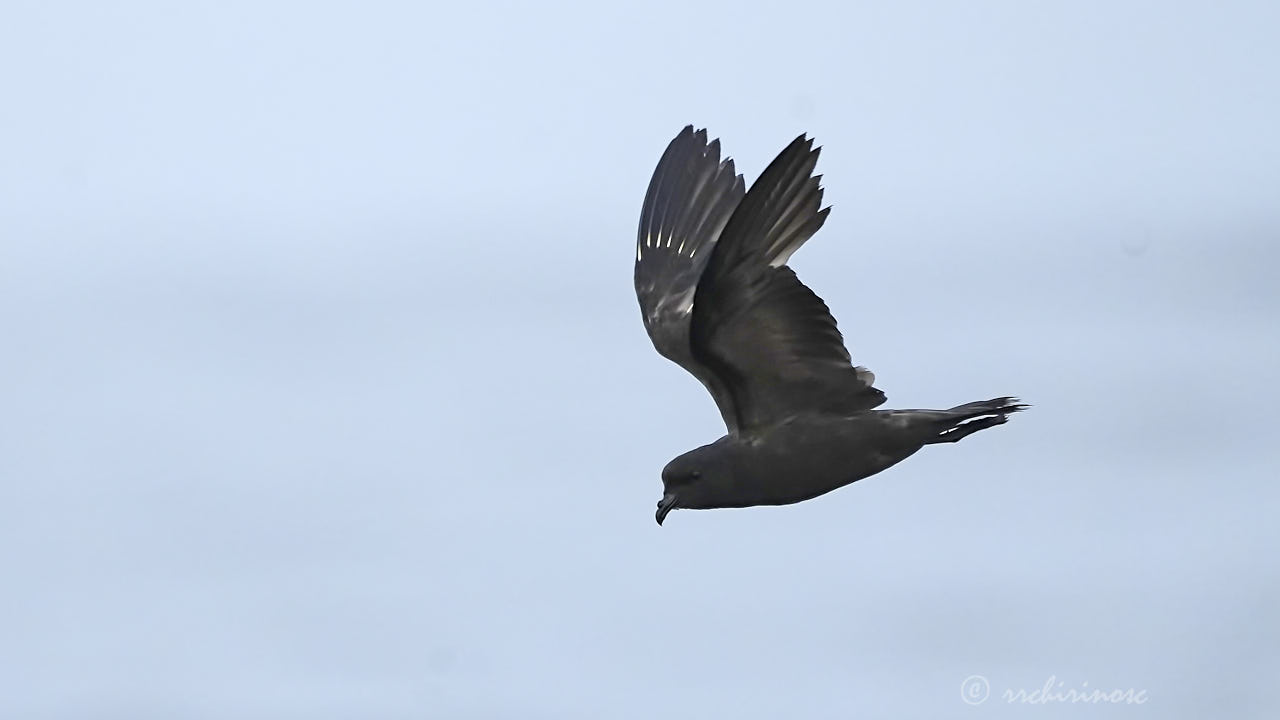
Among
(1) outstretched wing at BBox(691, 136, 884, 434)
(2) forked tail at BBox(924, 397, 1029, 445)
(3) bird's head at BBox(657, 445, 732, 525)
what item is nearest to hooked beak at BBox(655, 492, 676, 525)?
(3) bird's head at BBox(657, 445, 732, 525)

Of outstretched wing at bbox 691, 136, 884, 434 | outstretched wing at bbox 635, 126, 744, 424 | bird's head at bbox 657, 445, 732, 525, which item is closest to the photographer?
outstretched wing at bbox 691, 136, 884, 434

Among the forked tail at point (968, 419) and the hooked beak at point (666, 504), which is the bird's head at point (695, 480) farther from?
the forked tail at point (968, 419)

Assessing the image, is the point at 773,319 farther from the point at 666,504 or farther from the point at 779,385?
the point at 666,504

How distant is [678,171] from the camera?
45.5 feet

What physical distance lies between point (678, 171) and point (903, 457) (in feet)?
11.2

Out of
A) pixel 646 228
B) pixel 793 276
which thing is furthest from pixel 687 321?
pixel 793 276

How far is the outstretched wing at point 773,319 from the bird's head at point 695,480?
0.32m

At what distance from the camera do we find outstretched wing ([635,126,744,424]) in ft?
44.5

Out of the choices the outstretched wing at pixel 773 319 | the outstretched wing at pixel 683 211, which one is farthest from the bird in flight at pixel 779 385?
the outstretched wing at pixel 683 211

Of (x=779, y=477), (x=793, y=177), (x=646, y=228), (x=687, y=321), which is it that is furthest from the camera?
(x=646, y=228)

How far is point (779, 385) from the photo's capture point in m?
11.6

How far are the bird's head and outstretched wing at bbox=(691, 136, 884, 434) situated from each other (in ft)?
1.06

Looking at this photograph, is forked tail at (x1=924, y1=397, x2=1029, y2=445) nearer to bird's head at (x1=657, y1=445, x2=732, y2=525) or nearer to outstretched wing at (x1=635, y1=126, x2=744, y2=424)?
bird's head at (x1=657, y1=445, x2=732, y2=525)

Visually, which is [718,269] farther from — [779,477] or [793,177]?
[779,477]
